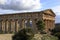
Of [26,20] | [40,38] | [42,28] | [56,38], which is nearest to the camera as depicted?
[40,38]

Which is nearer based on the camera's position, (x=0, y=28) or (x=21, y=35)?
(x=21, y=35)

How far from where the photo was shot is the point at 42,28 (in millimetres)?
44906

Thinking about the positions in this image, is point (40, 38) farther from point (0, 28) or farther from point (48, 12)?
point (0, 28)

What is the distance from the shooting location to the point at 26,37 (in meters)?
25.1

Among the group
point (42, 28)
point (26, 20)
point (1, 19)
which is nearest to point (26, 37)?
point (42, 28)

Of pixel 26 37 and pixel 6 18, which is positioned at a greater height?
pixel 26 37

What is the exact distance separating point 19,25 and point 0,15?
21.2 ft

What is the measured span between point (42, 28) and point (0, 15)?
681 inches

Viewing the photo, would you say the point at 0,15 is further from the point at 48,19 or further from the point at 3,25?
the point at 48,19

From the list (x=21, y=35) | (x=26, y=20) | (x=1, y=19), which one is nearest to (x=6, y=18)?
(x=1, y=19)

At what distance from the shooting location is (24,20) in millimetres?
55156

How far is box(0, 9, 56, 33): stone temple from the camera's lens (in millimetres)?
52625

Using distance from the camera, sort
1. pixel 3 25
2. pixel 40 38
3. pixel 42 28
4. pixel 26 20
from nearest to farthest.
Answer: pixel 40 38 < pixel 42 28 < pixel 26 20 < pixel 3 25

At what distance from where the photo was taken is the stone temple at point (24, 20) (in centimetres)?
5262
